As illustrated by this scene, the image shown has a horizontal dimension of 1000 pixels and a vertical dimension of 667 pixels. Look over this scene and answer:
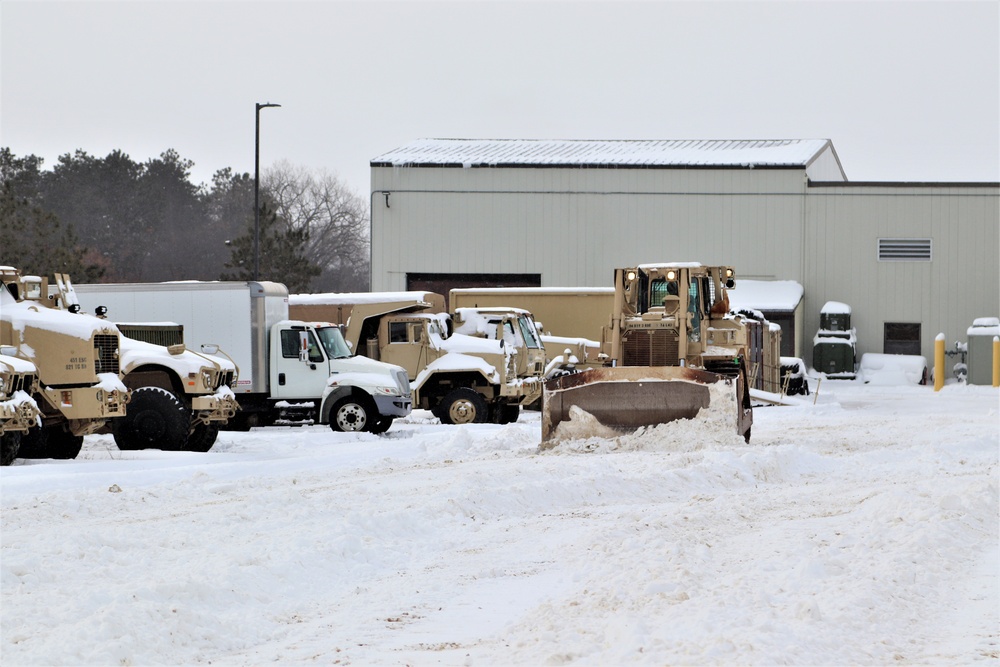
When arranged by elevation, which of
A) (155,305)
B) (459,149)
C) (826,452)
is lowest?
(826,452)

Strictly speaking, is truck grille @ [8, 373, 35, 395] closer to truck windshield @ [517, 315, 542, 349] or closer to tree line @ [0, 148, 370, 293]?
truck windshield @ [517, 315, 542, 349]

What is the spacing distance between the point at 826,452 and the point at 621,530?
880cm

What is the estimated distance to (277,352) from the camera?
23.9 metres

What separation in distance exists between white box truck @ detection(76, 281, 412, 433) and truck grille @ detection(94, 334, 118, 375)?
5.25 metres

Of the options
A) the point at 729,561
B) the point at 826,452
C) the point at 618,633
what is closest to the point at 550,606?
the point at 618,633

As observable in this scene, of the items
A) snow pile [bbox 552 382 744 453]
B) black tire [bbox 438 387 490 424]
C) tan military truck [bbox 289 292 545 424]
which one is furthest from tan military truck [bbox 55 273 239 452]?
tan military truck [bbox 289 292 545 424]

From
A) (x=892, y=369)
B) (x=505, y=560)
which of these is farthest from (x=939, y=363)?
(x=505, y=560)

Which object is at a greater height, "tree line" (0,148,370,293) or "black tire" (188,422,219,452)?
"tree line" (0,148,370,293)

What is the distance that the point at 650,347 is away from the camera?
2202 cm

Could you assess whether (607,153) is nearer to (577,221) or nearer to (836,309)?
(577,221)

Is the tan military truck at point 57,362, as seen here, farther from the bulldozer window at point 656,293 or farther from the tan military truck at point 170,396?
the bulldozer window at point 656,293

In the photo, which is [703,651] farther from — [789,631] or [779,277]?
[779,277]

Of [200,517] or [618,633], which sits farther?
[200,517]

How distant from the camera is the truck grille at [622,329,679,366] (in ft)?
71.9
